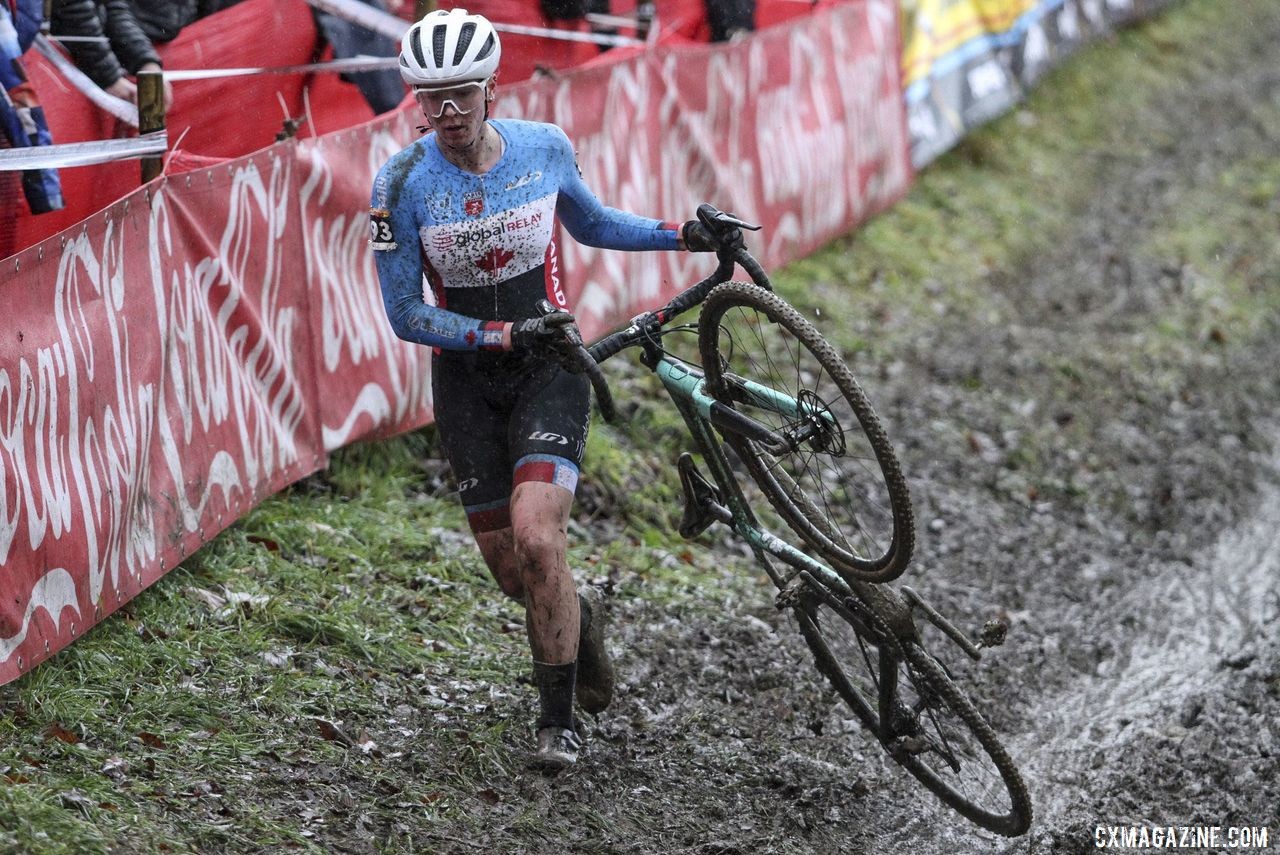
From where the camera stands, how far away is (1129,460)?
31.7 feet

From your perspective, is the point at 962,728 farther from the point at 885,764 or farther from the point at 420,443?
the point at 420,443

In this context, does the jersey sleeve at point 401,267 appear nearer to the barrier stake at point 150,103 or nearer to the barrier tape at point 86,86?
the barrier stake at point 150,103

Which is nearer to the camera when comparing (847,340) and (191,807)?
(191,807)

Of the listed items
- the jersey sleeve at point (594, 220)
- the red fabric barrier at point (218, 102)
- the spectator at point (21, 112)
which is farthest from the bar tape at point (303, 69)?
the jersey sleeve at point (594, 220)

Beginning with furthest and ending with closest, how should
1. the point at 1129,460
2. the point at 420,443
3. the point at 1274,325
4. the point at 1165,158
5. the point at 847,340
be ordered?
the point at 1165,158
the point at 1274,325
the point at 847,340
the point at 1129,460
the point at 420,443

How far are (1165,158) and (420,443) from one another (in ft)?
40.6

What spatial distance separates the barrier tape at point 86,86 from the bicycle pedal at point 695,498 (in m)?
3.32

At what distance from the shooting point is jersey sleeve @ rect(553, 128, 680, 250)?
5418 millimetres

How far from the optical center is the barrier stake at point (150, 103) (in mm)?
6398

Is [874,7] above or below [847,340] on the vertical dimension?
above

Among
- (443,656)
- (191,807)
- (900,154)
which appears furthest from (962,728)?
(900,154)

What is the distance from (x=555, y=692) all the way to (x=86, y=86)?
3779mm

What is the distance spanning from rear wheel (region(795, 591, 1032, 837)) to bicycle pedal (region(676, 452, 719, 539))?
0.57 m

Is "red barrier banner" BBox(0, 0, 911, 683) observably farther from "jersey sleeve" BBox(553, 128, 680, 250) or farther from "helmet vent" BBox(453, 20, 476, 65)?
"jersey sleeve" BBox(553, 128, 680, 250)
